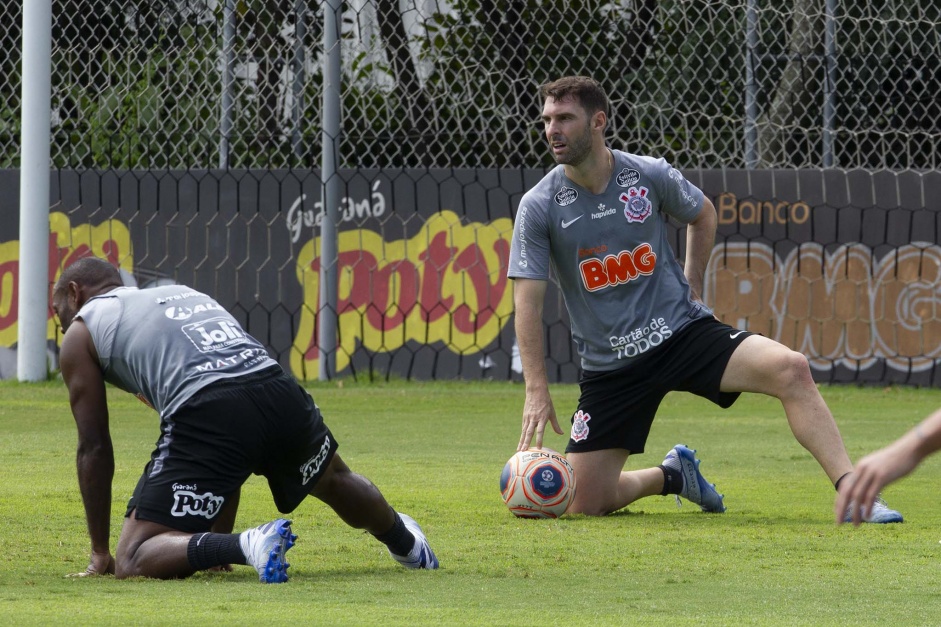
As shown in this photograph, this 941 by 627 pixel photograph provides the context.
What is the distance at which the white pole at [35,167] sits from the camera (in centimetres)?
1171

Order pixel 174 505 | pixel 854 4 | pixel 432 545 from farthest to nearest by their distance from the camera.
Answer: pixel 854 4, pixel 432 545, pixel 174 505

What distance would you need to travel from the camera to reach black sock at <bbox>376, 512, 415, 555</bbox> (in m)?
4.84

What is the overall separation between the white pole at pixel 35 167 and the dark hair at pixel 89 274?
275 inches

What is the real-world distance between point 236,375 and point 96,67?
29.1 ft

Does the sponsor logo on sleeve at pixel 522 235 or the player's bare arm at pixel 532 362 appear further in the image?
the sponsor logo on sleeve at pixel 522 235

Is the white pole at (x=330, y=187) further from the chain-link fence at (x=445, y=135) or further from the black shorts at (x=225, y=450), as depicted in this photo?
the black shorts at (x=225, y=450)

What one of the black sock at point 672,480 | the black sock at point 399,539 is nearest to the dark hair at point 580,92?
the black sock at point 672,480

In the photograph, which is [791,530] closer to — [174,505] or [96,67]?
[174,505]

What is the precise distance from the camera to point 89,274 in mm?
5047

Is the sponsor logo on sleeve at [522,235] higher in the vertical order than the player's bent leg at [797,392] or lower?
higher

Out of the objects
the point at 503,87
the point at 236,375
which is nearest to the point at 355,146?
the point at 503,87

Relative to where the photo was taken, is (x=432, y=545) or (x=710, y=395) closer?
(x=432, y=545)

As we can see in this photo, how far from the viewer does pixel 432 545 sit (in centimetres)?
538

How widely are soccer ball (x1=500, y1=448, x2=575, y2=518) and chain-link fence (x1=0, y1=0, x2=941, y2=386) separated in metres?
6.04
